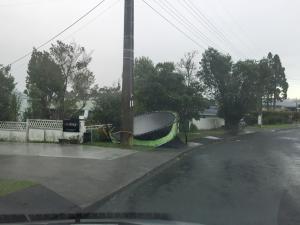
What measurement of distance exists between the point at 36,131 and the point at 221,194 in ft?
49.8

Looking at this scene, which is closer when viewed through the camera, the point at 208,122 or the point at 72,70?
the point at 72,70

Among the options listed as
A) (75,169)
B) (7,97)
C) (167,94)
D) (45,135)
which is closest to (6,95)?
(7,97)

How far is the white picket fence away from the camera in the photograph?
954 inches

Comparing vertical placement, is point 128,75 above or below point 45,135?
above

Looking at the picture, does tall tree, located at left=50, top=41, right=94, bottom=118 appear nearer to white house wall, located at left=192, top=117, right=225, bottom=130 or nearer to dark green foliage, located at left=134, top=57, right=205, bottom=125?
dark green foliage, located at left=134, top=57, right=205, bottom=125

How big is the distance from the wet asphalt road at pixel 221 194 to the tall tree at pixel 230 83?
29.4 m

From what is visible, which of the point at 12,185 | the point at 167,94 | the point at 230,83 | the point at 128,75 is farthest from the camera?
the point at 230,83

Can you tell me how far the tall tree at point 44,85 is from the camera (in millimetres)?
30500

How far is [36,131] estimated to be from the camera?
80.8 ft

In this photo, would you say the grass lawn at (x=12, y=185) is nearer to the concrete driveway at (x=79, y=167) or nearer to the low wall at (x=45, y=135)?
the concrete driveway at (x=79, y=167)

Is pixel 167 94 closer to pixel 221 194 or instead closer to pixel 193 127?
pixel 193 127

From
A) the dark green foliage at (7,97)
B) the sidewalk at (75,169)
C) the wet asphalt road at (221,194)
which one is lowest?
the wet asphalt road at (221,194)

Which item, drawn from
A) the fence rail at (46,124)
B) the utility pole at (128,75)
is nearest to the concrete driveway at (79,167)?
the utility pole at (128,75)

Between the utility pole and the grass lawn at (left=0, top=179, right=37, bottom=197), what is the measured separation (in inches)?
475
